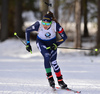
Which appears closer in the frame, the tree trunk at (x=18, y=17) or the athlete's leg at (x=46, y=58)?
the athlete's leg at (x=46, y=58)

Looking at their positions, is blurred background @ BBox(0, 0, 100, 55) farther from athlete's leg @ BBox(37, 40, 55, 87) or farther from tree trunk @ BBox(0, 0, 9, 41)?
athlete's leg @ BBox(37, 40, 55, 87)

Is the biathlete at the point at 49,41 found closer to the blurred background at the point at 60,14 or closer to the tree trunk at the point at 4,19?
the blurred background at the point at 60,14

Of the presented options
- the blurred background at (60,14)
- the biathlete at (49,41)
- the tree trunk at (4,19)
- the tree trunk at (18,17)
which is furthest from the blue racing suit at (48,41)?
the tree trunk at (18,17)

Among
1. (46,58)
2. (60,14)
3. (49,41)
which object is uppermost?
(49,41)

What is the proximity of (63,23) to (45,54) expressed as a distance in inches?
356

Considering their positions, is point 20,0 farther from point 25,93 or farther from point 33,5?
point 25,93

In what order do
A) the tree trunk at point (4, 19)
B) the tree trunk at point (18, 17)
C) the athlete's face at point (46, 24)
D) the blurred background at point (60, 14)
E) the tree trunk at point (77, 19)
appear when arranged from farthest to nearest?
1. the tree trunk at point (18, 17)
2. the tree trunk at point (4, 19)
3. the blurred background at point (60, 14)
4. the tree trunk at point (77, 19)
5. the athlete's face at point (46, 24)

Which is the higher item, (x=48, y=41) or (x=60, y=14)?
(x=48, y=41)

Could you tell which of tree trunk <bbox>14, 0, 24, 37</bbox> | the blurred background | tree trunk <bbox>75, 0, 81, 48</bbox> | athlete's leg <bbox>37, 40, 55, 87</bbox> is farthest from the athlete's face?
tree trunk <bbox>14, 0, 24, 37</bbox>

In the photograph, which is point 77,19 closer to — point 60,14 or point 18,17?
point 60,14

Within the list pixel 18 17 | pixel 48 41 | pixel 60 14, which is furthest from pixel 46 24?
pixel 18 17

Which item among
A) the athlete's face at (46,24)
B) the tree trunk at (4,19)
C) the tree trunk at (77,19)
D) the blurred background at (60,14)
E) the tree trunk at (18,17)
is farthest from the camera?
the tree trunk at (18,17)

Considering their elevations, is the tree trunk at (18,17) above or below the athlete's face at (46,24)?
below

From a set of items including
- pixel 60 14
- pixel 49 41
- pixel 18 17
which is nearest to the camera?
pixel 49 41
